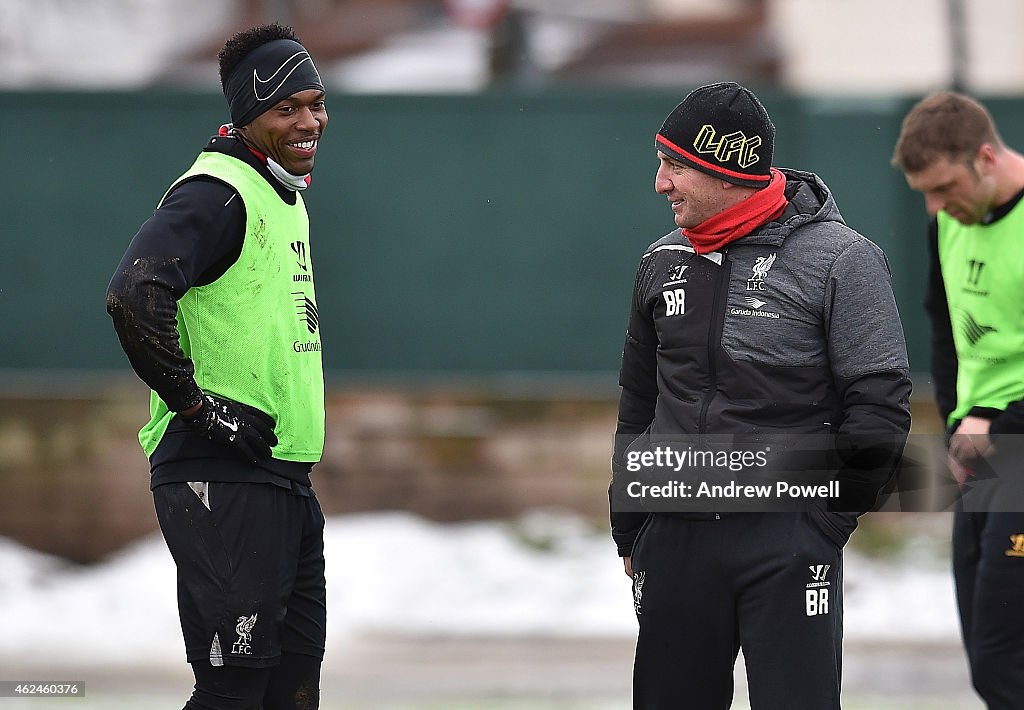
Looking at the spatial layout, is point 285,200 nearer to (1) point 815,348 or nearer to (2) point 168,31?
(1) point 815,348

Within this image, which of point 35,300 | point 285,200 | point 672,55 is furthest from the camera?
point 672,55

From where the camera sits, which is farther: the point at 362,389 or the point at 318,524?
the point at 362,389

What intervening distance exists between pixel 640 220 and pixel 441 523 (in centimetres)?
218

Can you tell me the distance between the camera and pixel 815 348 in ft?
12.9

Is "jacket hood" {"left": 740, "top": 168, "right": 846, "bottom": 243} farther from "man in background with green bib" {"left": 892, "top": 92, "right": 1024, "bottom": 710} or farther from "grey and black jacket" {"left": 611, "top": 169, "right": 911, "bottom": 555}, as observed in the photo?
"man in background with green bib" {"left": 892, "top": 92, "right": 1024, "bottom": 710}

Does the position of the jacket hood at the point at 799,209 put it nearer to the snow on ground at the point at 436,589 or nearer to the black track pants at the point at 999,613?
the black track pants at the point at 999,613

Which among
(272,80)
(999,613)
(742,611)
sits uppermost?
(272,80)

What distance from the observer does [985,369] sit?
5027 millimetres

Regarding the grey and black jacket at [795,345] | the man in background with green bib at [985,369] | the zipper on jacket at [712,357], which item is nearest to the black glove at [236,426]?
the grey and black jacket at [795,345]

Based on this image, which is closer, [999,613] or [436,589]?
[999,613]

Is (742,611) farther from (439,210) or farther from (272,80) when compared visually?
(439,210)

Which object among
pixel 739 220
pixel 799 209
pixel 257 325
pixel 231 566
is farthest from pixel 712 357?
pixel 231 566

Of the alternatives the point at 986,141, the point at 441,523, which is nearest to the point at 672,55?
the point at 441,523

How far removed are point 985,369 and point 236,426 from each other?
2.56 m
